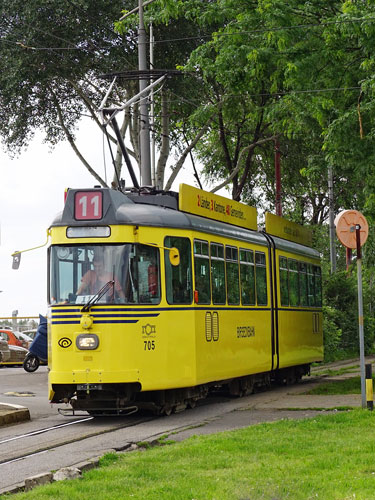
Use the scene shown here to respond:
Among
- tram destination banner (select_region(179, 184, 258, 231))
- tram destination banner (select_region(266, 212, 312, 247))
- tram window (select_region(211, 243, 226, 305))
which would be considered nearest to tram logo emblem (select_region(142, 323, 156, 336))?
tram window (select_region(211, 243, 226, 305))

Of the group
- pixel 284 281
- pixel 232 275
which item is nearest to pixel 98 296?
pixel 232 275

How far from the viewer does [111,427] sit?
14422 mm

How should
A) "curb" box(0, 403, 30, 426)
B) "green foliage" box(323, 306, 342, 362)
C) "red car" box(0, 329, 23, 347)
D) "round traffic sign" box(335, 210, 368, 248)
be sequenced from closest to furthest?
"round traffic sign" box(335, 210, 368, 248), "curb" box(0, 403, 30, 426), "green foliage" box(323, 306, 342, 362), "red car" box(0, 329, 23, 347)

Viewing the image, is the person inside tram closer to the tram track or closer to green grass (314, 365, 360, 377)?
the tram track

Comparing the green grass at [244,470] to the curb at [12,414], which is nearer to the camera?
the green grass at [244,470]

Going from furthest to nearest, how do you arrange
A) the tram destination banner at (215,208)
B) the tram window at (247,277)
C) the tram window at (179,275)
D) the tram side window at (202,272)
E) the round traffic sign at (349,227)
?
the tram window at (247,277)
the tram destination banner at (215,208)
the tram side window at (202,272)
the tram window at (179,275)
the round traffic sign at (349,227)

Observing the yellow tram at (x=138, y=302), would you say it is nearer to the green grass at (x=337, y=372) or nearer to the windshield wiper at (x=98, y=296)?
the windshield wiper at (x=98, y=296)

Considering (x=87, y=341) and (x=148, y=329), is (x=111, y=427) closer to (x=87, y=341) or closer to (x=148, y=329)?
(x=87, y=341)

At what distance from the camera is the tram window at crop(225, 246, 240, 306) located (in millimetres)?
17984

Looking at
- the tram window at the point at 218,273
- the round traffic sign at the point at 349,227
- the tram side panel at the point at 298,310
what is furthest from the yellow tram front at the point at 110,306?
the tram side panel at the point at 298,310

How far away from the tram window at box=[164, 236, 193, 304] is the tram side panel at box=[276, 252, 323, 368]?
528 centimetres

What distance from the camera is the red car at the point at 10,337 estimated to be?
138ft

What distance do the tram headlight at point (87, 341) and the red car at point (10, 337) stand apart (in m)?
27.6

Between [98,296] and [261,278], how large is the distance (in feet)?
18.4
